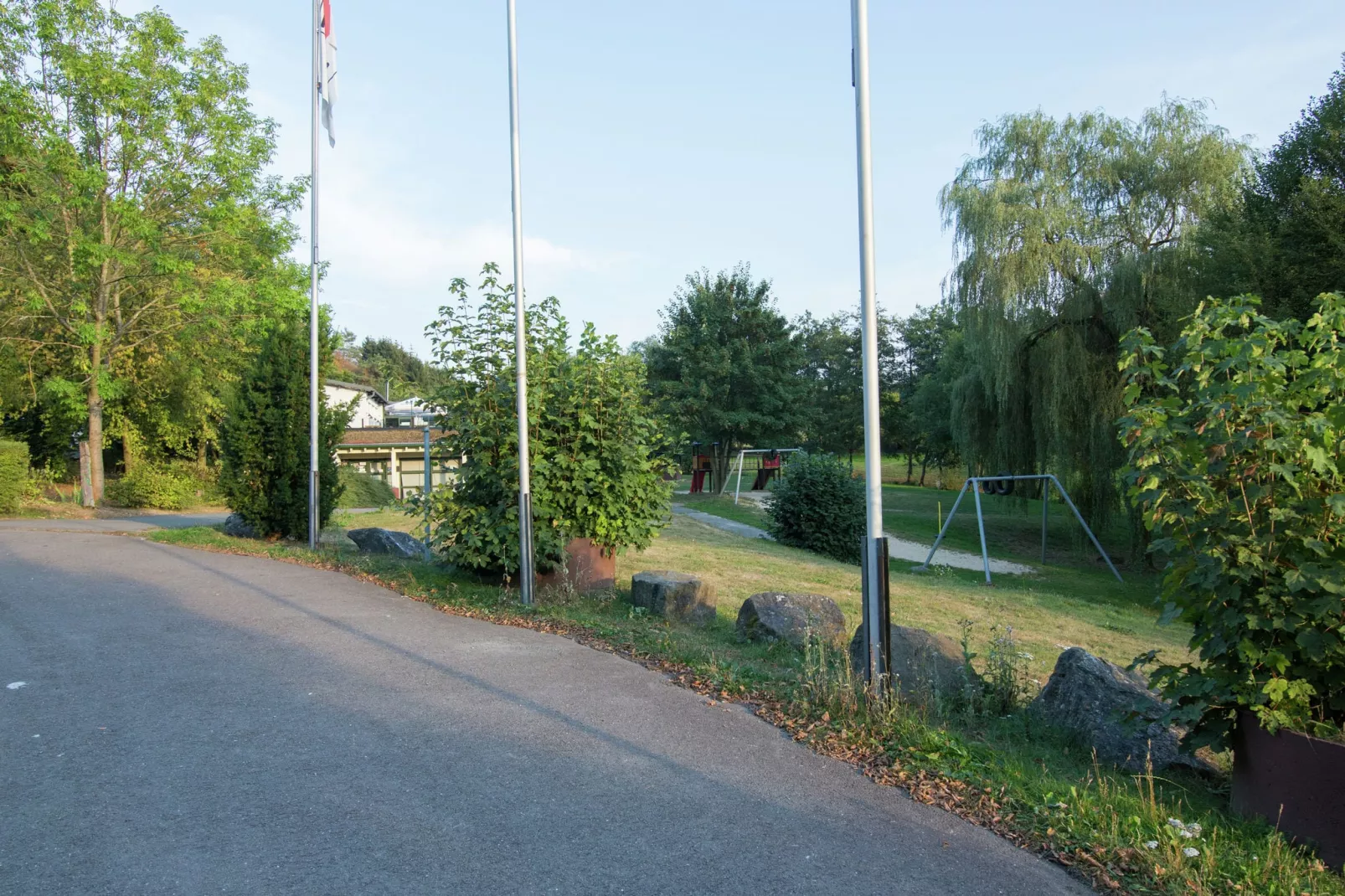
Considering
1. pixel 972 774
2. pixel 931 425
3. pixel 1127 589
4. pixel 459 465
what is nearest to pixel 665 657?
pixel 972 774

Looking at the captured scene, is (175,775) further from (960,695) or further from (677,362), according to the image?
(677,362)

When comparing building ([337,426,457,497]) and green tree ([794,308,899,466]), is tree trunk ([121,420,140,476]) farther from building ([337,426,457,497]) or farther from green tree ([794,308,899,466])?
green tree ([794,308,899,466])

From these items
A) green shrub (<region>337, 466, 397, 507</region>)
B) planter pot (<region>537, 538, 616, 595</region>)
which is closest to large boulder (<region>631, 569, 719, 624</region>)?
planter pot (<region>537, 538, 616, 595</region>)

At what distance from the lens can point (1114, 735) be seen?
18.2 ft

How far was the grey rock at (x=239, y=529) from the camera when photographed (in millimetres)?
17206

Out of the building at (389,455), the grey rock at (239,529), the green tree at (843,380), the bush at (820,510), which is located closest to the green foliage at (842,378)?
the green tree at (843,380)

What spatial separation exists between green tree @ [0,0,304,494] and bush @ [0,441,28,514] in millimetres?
1861

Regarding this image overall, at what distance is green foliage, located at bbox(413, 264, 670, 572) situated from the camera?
34.0 ft

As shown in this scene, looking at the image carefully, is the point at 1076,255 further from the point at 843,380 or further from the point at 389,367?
the point at 389,367

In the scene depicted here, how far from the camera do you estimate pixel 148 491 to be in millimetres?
26688

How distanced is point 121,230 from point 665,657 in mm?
24577

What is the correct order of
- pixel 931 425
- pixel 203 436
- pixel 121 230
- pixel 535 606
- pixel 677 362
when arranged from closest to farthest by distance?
pixel 535 606
pixel 121 230
pixel 203 436
pixel 677 362
pixel 931 425

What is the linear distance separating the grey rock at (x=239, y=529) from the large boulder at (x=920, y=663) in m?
13.9

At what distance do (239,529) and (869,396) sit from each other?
15.5 meters
